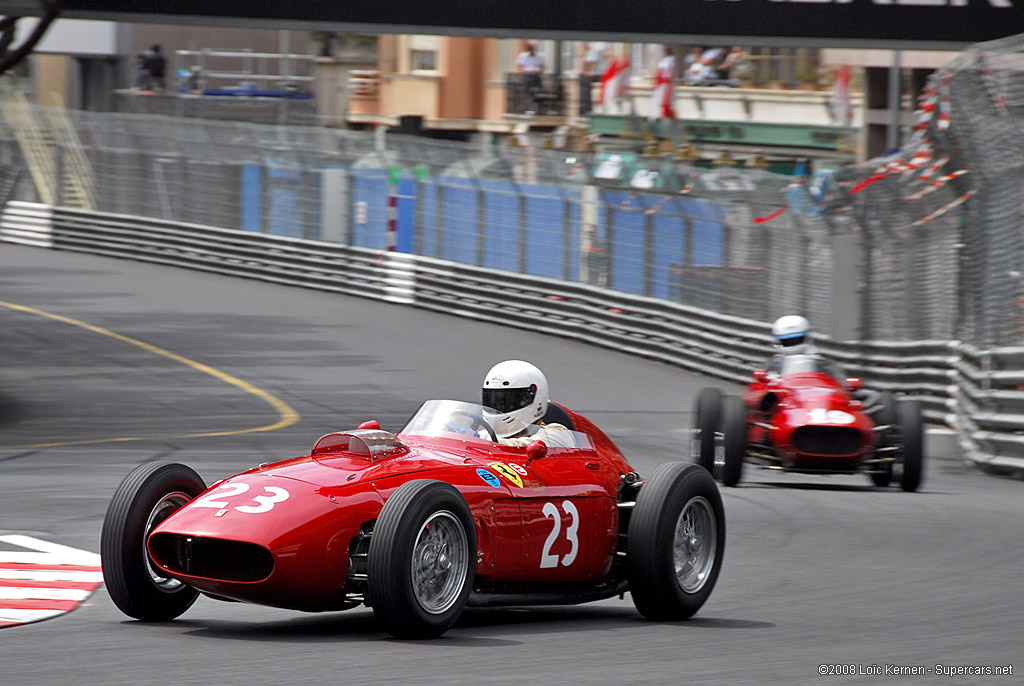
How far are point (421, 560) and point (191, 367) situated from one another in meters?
16.9

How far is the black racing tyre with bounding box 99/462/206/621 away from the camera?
22.4 ft

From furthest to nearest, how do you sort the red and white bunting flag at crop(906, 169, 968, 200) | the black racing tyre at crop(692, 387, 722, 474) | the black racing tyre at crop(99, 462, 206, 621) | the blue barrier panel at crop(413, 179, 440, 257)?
the blue barrier panel at crop(413, 179, 440, 257) < the red and white bunting flag at crop(906, 169, 968, 200) < the black racing tyre at crop(692, 387, 722, 474) < the black racing tyre at crop(99, 462, 206, 621)

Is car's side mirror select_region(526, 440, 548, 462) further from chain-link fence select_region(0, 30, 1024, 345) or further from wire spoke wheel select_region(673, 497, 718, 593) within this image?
chain-link fence select_region(0, 30, 1024, 345)

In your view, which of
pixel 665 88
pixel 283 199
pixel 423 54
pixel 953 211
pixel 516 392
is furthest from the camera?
pixel 423 54

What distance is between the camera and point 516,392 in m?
8.06

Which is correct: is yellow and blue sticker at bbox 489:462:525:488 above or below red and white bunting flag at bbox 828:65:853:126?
below

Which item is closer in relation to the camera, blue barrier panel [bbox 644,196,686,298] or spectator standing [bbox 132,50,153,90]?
blue barrier panel [bbox 644,196,686,298]

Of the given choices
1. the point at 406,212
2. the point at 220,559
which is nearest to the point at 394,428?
the point at 220,559

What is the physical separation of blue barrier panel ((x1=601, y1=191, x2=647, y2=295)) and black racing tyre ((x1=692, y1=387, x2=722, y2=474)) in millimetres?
11115

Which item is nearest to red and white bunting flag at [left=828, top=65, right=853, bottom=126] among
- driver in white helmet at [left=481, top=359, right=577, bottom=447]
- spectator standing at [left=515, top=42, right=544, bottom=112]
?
spectator standing at [left=515, top=42, right=544, bottom=112]

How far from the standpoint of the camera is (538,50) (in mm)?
43844

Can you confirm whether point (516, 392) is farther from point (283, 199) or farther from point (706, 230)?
point (283, 199)

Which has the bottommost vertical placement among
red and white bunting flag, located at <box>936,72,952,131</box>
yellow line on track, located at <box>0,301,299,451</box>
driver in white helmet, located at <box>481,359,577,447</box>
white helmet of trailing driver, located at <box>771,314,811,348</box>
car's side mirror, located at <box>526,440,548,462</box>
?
yellow line on track, located at <box>0,301,299,451</box>

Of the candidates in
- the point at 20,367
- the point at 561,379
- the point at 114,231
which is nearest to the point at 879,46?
the point at 561,379
